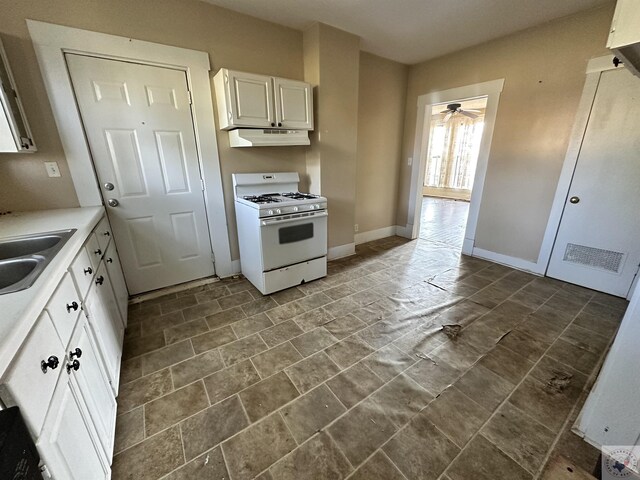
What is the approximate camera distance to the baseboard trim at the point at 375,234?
4.22m

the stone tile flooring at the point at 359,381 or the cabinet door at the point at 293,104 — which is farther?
the cabinet door at the point at 293,104

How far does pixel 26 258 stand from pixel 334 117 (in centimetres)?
284

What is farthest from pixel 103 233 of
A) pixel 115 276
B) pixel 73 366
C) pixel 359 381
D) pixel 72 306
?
pixel 359 381

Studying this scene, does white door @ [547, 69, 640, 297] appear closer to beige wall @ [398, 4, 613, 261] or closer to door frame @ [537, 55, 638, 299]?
door frame @ [537, 55, 638, 299]

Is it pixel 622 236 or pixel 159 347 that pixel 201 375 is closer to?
pixel 159 347

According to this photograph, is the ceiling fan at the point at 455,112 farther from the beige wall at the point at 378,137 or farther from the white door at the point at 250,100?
Result: the white door at the point at 250,100

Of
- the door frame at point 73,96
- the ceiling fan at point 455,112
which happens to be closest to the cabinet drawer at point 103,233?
the door frame at point 73,96

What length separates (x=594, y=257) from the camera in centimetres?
273

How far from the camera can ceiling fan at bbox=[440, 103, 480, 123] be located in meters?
5.61

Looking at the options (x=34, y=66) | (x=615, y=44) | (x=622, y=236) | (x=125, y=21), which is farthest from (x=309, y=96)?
(x=622, y=236)

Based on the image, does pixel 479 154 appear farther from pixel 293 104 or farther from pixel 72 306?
pixel 72 306

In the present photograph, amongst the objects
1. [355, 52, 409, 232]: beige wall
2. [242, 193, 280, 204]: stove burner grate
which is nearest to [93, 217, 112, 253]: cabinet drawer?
[242, 193, 280, 204]: stove burner grate

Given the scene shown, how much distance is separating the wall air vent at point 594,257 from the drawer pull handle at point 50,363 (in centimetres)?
407

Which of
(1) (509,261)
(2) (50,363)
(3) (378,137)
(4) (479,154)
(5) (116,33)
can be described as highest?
(5) (116,33)
